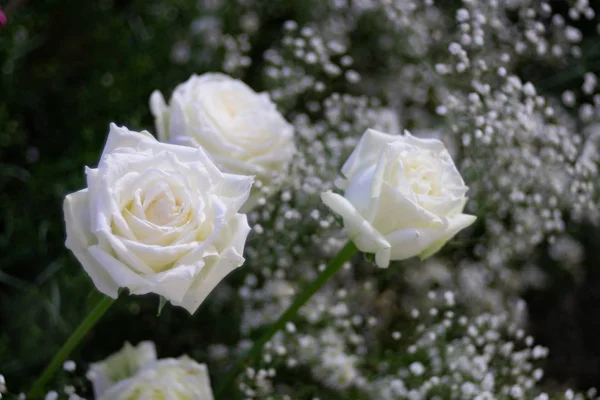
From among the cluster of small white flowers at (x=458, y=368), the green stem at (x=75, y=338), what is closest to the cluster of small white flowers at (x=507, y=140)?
the cluster of small white flowers at (x=458, y=368)

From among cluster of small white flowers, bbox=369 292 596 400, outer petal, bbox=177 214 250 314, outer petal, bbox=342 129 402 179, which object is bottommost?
cluster of small white flowers, bbox=369 292 596 400

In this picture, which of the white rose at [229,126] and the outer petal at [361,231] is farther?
the white rose at [229,126]

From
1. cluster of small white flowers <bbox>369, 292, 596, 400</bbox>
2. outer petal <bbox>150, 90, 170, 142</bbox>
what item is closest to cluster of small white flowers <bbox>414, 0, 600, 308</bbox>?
cluster of small white flowers <bbox>369, 292, 596, 400</bbox>

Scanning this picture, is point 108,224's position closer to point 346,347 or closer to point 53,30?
point 346,347

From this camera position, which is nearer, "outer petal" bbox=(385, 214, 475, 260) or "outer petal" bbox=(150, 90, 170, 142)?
"outer petal" bbox=(385, 214, 475, 260)

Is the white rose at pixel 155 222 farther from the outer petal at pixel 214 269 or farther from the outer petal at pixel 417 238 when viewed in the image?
the outer petal at pixel 417 238

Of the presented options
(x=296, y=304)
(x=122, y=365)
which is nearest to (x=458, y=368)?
(x=296, y=304)

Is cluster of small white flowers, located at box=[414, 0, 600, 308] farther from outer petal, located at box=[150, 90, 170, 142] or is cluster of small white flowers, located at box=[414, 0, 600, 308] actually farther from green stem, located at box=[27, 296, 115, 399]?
green stem, located at box=[27, 296, 115, 399]
